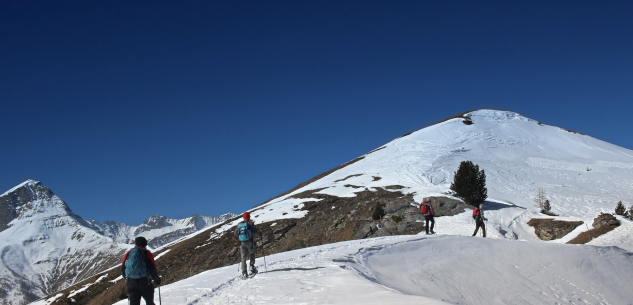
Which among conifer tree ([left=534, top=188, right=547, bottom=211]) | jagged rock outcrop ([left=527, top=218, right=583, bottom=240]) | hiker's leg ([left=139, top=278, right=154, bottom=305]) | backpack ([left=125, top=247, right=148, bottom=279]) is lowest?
jagged rock outcrop ([left=527, top=218, right=583, bottom=240])

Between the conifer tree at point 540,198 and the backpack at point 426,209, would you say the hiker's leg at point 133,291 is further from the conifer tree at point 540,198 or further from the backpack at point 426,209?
the conifer tree at point 540,198

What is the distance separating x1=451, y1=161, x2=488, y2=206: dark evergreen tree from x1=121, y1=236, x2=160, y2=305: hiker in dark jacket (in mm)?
31962

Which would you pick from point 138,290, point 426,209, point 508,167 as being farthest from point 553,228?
point 508,167

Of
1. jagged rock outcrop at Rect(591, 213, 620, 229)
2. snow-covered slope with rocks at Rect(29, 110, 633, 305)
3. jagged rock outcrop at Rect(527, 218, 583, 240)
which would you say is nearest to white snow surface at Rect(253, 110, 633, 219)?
snow-covered slope with rocks at Rect(29, 110, 633, 305)

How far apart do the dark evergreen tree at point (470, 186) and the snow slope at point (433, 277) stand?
16230 mm

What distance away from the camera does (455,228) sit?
31.3 meters

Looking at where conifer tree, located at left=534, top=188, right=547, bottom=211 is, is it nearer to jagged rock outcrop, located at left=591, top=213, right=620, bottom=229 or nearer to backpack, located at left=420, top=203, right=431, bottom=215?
jagged rock outcrop, located at left=591, top=213, right=620, bottom=229

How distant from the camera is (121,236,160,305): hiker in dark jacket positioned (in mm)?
9969

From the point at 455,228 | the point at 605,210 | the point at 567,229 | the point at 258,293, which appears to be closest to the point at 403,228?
the point at 455,228

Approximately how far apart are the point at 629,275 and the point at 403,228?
15.9 meters

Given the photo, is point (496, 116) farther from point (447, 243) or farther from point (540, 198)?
point (447, 243)

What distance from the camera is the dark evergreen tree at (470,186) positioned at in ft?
121

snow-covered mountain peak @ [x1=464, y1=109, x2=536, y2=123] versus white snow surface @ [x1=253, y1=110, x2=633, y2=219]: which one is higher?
snow-covered mountain peak @ [x1=464, y1=109, x2=536, y2=123]

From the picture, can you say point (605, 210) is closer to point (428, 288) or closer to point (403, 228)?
point (403, 228)
